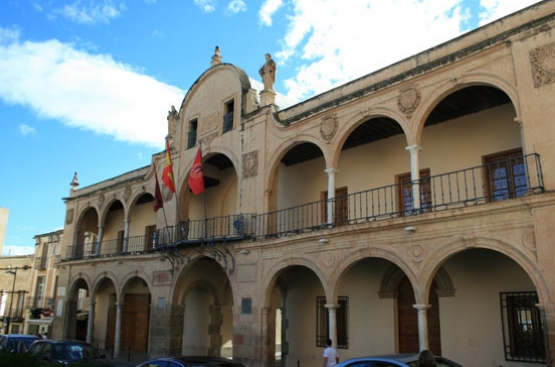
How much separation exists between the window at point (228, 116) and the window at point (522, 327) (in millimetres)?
10279

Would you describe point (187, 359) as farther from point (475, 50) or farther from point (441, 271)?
point (475, 50)

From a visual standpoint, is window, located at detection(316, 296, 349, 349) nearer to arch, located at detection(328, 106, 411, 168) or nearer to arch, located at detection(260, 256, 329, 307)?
arch, located at detection(260, 256, 329, 307)

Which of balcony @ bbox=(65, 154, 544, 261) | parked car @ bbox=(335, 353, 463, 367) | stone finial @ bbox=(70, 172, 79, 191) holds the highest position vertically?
stone finial @ bbox=(70, 172, 79, 191)

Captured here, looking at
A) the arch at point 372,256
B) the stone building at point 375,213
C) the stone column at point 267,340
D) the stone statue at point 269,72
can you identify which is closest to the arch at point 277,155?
the stone building at point 375,213

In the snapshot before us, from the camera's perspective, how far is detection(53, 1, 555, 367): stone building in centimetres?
1045

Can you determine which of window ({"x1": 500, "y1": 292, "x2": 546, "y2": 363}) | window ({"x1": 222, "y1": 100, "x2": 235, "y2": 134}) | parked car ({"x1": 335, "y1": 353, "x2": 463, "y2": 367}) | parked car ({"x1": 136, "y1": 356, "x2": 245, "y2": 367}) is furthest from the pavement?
parked car ({"x1": 335, "y1": 353, "x2": 463, "y2": 367})

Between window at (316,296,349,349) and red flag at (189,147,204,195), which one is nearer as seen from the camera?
window at (316,296,349,349)

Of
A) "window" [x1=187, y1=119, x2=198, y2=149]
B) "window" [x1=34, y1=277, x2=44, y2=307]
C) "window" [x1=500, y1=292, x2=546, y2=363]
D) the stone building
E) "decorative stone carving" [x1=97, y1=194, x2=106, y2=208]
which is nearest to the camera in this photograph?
the stone building

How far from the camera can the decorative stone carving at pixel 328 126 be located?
14125 millimetres

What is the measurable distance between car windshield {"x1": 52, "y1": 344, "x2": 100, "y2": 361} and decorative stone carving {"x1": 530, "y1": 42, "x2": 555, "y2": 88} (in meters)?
12.1

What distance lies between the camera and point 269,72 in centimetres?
1692

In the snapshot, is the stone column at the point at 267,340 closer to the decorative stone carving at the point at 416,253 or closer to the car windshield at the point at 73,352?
the car windshield at the point at 73,352

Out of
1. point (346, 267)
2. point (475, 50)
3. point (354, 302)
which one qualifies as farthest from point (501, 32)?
point (354, 302)

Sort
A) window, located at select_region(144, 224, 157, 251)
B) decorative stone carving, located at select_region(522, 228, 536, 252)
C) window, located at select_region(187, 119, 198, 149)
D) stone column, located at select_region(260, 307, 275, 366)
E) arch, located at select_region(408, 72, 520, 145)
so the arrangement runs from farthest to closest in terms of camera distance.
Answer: window, located at select_region(144, 224, 157, 251) → window, located at select_region(187, 119, 198, 149) → stone column, located at select_region(260, 307, 275, 366) → arch, located at select_region(408, 72, 520, 145) → decorative stone carving, located at select_region(522, 228, 536, 252)
